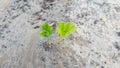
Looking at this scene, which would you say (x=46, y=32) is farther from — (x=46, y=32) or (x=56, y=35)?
(x=56, y=35)

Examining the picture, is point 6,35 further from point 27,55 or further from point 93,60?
point 93,60

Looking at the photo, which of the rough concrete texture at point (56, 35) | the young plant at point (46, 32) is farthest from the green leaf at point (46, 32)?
the rough concrete texture at point (56, 35)

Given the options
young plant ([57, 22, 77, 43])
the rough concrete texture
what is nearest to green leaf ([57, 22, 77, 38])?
young plant ([57, 22, 77, 43])

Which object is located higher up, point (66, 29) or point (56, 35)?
point (66, 29)

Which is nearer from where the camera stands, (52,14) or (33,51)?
(33,51)

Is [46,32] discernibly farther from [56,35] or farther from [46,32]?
[56,35]

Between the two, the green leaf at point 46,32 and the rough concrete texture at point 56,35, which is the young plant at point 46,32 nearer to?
the green leaf at point 46,32

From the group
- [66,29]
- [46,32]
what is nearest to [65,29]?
[66,29]

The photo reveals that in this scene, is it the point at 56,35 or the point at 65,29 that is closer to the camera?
the point at 65,29

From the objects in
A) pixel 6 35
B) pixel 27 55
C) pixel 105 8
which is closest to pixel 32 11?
pixel 6 35
